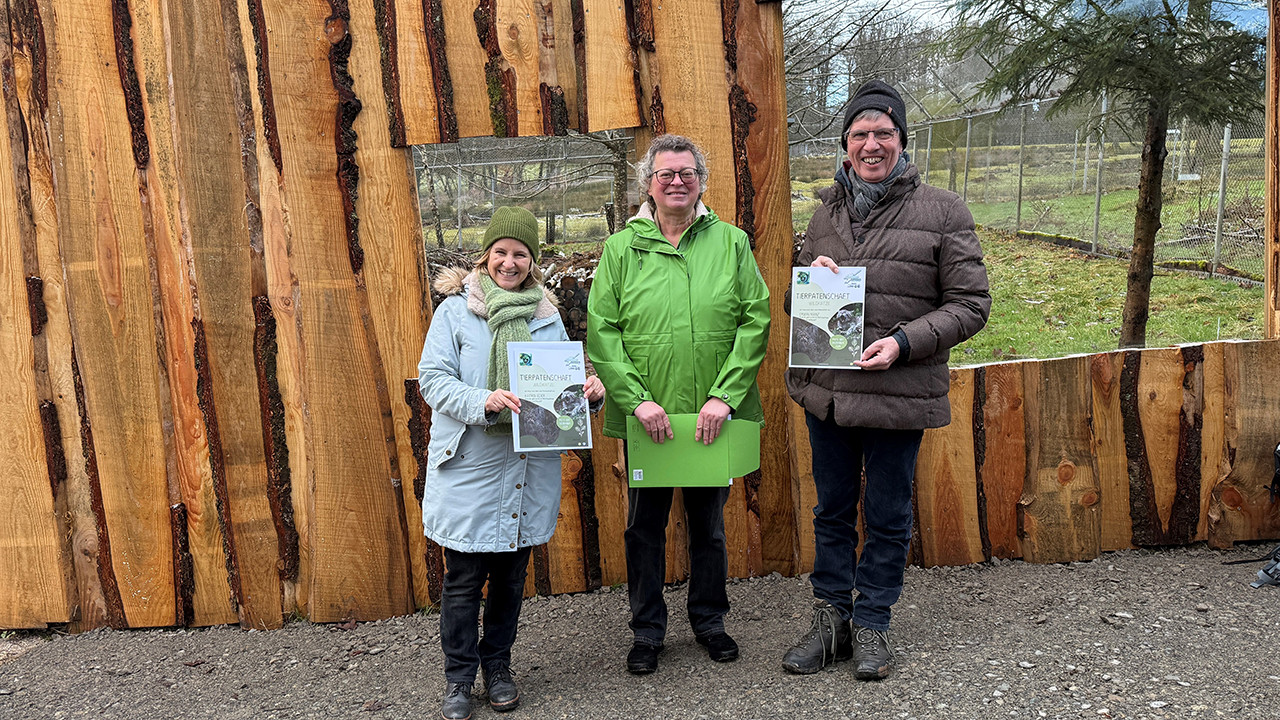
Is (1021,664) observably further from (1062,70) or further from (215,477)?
(1062,70)

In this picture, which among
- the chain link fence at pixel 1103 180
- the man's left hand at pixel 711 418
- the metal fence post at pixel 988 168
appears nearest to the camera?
the man's left hand at pixel 711 418

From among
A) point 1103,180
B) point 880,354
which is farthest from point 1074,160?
point 880,354

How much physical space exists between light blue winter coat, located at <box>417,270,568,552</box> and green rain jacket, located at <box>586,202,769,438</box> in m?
0.28

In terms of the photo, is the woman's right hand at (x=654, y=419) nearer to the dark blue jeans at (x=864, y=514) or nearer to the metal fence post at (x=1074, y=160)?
the dark blue jeans at (x=864, y=514)

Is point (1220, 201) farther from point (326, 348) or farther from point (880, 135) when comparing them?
point (326, 348)

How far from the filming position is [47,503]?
4.05 meters

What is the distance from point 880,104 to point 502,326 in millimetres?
1504

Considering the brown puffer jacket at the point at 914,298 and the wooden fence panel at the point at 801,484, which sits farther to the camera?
the wooden fence panel at the point at 801,484

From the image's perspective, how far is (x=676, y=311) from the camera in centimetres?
318

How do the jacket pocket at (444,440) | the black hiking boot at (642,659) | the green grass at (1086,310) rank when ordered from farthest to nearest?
the green grass at (1086,310), the black hiking boot at (642,659), the jacket pocket at (444,440)

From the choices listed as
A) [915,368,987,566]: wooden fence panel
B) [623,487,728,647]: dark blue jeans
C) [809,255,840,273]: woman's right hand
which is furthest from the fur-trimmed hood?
[915,368,987,566]: wooden fence panel

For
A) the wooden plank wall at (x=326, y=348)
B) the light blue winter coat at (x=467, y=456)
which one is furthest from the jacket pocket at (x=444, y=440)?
the wooden plank wall at (x=326, y=348)

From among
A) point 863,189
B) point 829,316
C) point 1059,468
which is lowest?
point 1059,468

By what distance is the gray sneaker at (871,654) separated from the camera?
3.23 m
